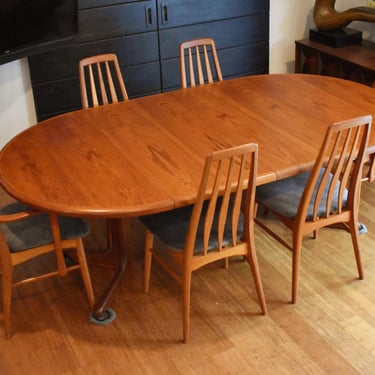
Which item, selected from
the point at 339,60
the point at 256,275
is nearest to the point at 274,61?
the point at 339,60

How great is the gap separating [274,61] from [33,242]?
293cm

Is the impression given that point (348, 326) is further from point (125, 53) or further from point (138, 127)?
point (125, 53)

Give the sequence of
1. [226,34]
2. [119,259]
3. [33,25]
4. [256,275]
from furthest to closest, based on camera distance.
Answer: [226,34], [33,25], [119,259], [256,275]

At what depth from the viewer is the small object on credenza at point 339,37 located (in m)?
4.21

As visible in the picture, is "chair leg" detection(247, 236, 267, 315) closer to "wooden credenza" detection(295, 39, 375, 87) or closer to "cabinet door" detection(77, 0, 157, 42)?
"wooden credenza" detection(295, 39, 375, 87)

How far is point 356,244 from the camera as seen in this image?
2736mm

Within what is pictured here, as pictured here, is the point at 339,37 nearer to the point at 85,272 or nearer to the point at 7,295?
the point at 85,272

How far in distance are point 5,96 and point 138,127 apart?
1.52 metres

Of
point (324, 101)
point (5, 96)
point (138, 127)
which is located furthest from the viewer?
point (5, 96)

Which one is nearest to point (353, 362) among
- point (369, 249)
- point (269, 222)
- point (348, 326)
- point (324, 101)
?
point (348, 326)

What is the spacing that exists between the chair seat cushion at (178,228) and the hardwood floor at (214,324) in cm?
41

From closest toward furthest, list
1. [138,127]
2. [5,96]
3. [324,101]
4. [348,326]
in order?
[348,326] < [138,127] < [324,101] < [5,96]

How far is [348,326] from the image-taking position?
99.7 inches

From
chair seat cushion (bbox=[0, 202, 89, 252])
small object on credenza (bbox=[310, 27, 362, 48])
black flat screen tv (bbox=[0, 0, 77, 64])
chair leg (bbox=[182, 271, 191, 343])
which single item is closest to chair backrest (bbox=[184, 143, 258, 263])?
chair leg (bbox=[182, 271, 191, 343])
